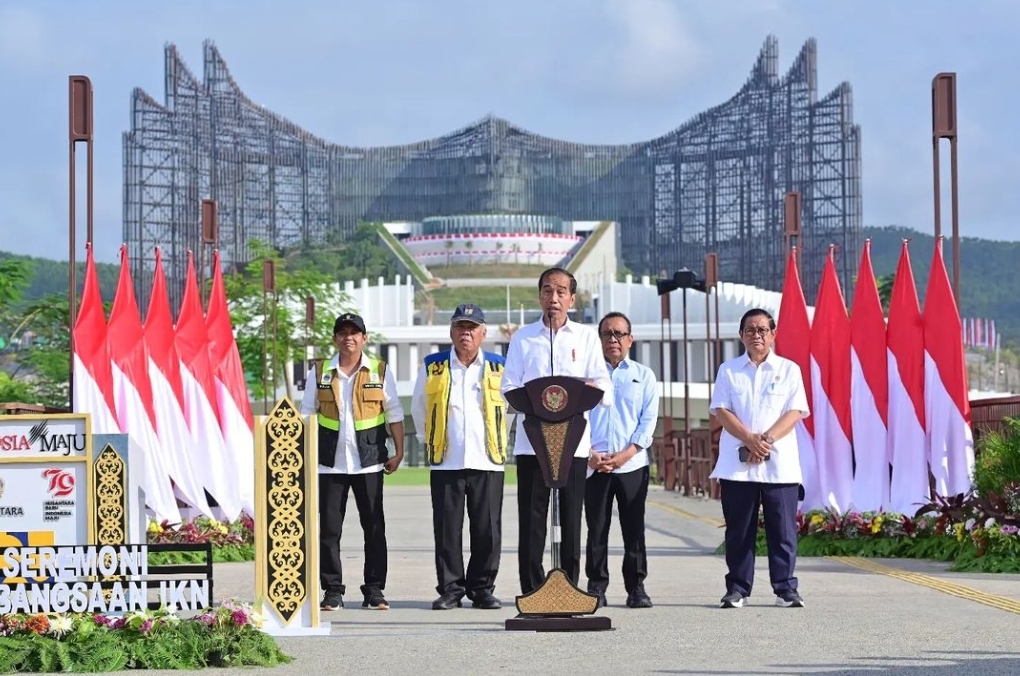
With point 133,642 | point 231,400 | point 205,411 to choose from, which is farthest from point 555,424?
point 231,400

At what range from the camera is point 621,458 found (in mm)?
10875

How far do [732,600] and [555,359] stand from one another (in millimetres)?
1697

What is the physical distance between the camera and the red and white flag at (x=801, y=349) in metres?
16.6

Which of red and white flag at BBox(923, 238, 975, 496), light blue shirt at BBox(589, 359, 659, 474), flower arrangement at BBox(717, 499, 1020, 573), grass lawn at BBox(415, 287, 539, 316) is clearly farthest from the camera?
→ grass lawn at BBox(415, 287, 539, 316)

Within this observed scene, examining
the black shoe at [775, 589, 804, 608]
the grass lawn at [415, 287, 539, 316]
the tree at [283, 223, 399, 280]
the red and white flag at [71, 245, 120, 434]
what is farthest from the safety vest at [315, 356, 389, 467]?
the tree at [283, 223, 399, 280]

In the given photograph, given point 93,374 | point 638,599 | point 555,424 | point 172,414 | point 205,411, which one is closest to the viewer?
point 555,424

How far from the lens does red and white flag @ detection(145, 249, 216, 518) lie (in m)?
17.3

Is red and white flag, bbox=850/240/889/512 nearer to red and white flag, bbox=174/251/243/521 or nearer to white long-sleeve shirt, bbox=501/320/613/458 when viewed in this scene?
red and white flag, bbox=174/251/243/521

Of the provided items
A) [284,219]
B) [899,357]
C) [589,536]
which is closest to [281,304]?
[899,357]

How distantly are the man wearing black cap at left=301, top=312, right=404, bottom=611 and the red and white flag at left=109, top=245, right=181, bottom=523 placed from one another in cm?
577

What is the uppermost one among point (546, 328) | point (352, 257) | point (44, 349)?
point (352, 257)

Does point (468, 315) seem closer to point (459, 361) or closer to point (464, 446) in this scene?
point (459, 361)

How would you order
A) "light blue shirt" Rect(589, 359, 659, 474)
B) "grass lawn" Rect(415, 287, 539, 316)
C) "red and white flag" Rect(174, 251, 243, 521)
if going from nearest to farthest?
1. "light blue shirt" Rect(589, 359, 659, 474)
2. "red and white flag" Rect(174, 251, 243, 521)
3. "grass lawn" Rect(415, 287, 539, 316)

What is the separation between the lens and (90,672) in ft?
25.9
